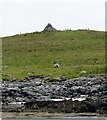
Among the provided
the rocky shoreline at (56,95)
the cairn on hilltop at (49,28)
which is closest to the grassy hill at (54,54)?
the cairn on hilltop at (49,28)

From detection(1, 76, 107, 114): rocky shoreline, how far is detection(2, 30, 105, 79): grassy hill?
13.3ft

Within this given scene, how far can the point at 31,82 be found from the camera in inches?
1741

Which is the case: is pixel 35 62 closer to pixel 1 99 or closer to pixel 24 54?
pixel 24 54

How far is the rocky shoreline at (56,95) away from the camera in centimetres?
3247

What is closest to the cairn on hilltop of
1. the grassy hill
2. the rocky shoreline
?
the grassy hill

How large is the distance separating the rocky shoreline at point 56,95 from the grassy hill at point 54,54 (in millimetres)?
4052

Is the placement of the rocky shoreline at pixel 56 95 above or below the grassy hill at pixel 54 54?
below

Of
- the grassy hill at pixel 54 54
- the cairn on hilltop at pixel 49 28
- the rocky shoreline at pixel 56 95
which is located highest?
the cairn on hilltop at pixel 49 28

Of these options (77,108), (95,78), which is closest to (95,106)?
(77,108)

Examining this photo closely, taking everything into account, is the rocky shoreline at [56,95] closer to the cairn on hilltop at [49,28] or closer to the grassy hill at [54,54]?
the grassy hill at [54,54]

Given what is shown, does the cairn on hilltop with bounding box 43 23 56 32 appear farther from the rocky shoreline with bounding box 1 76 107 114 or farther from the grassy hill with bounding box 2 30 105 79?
the rocky shoreline with bounding box 1 76 107 114

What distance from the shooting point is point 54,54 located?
217 feet

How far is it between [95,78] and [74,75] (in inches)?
143

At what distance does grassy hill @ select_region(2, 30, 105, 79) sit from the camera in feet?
169
